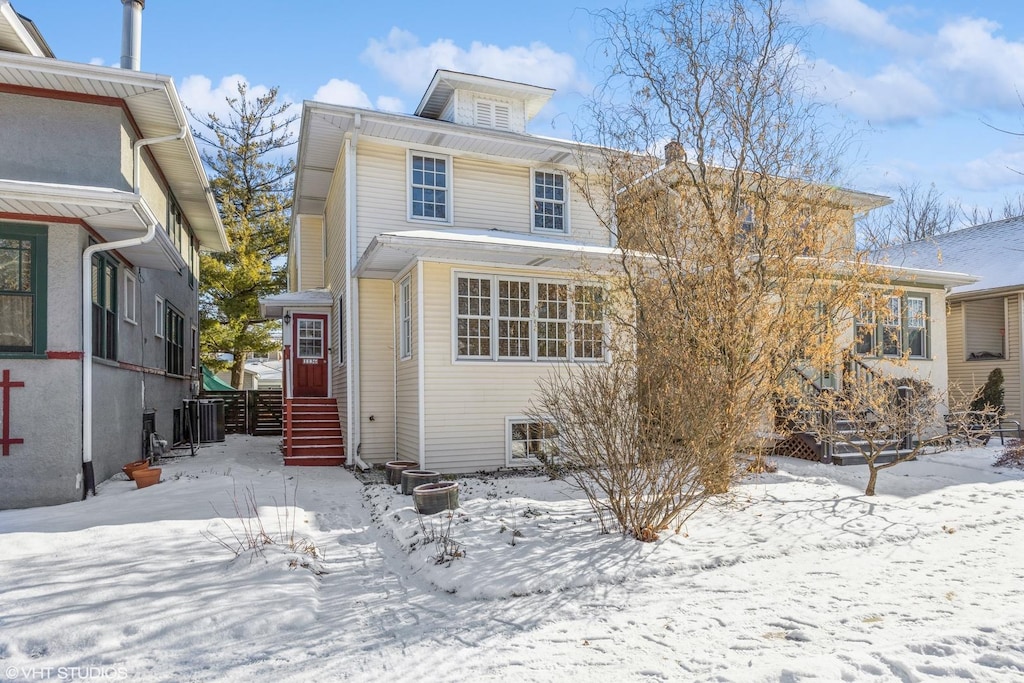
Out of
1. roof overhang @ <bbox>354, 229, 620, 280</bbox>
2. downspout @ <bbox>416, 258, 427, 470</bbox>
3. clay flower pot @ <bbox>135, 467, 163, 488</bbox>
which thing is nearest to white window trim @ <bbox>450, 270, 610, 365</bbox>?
roof overhang @ <bbox>354, 229, 620, 280</bbox>

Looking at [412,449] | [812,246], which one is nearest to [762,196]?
[812,246]

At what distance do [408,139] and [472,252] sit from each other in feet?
9.67

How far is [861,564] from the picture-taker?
5762 millimetres

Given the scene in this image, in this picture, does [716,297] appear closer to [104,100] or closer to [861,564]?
[861,564]

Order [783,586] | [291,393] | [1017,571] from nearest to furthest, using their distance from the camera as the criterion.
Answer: [783,586] → [1017,571] → [291,393]

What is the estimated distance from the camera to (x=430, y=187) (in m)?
11.9

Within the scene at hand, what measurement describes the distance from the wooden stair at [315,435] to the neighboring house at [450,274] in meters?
0.08

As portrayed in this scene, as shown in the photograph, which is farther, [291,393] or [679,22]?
[291,393]

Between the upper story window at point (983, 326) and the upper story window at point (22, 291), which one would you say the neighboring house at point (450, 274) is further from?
the upper story window at point (983, 326)

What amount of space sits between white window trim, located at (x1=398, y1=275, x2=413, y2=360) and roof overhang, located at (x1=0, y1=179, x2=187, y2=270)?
3805 mm

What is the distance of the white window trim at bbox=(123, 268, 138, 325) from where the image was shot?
35.8ft

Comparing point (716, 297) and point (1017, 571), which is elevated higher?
point (716, 297)

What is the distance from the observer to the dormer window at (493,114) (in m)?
13.6

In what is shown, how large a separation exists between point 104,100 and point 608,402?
27.0 feet
